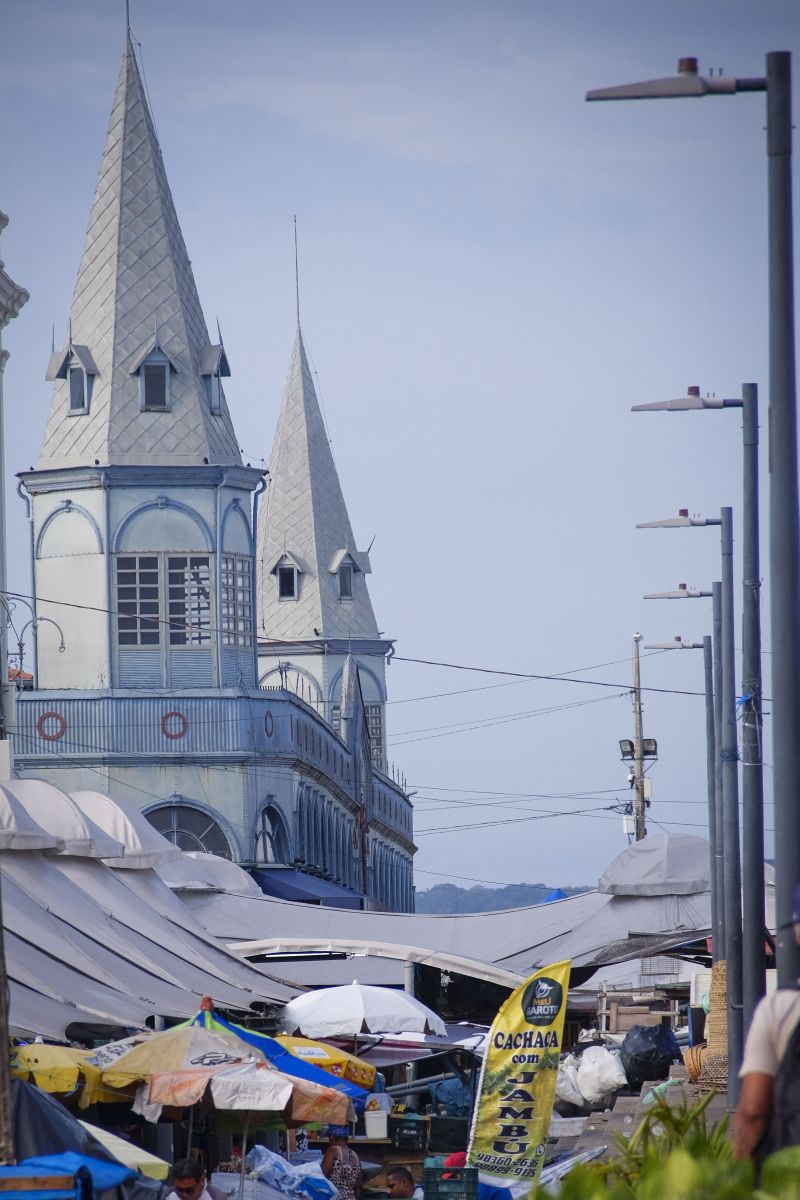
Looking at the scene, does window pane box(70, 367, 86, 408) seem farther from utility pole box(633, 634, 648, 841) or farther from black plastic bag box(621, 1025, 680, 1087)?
black plastic bag box(621, 1025, 680, 1087)

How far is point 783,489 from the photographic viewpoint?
37.7 feet

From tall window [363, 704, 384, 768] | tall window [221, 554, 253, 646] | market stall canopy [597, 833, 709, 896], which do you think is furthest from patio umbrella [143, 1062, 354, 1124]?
tall window [363, 704, 384, 768]

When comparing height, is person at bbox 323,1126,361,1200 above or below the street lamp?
below

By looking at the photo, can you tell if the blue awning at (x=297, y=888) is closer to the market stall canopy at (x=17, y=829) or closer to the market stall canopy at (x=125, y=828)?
the market stall canopy at (x=125, y=828)

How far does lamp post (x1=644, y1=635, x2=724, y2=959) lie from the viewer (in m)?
27.3

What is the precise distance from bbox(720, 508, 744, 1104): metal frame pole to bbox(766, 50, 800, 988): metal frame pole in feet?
24.1

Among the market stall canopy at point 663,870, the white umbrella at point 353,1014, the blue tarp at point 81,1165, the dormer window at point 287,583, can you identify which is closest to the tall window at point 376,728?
the dormer window at point 287,583

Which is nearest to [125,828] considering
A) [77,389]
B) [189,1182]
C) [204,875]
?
[204,875]

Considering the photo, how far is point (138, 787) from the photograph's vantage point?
48.8 metres

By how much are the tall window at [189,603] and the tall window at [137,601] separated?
0.38m

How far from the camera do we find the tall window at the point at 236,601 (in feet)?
164

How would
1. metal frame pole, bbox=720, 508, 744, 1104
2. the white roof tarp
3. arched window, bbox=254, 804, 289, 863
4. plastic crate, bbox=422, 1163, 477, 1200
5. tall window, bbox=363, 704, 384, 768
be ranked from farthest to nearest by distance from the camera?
1. tall window, bbox=363, 704, 384, 768
2. arched window, bbox=254, 804, 289, 863
3. metal frame pole, bbox=720, 508, 744, 1104
4. the white roof tarp
5. plastic crate, bbox=422, 1163, 477, 1200

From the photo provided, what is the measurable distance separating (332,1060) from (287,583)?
6654cm

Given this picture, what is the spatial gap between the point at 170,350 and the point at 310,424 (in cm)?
4110
